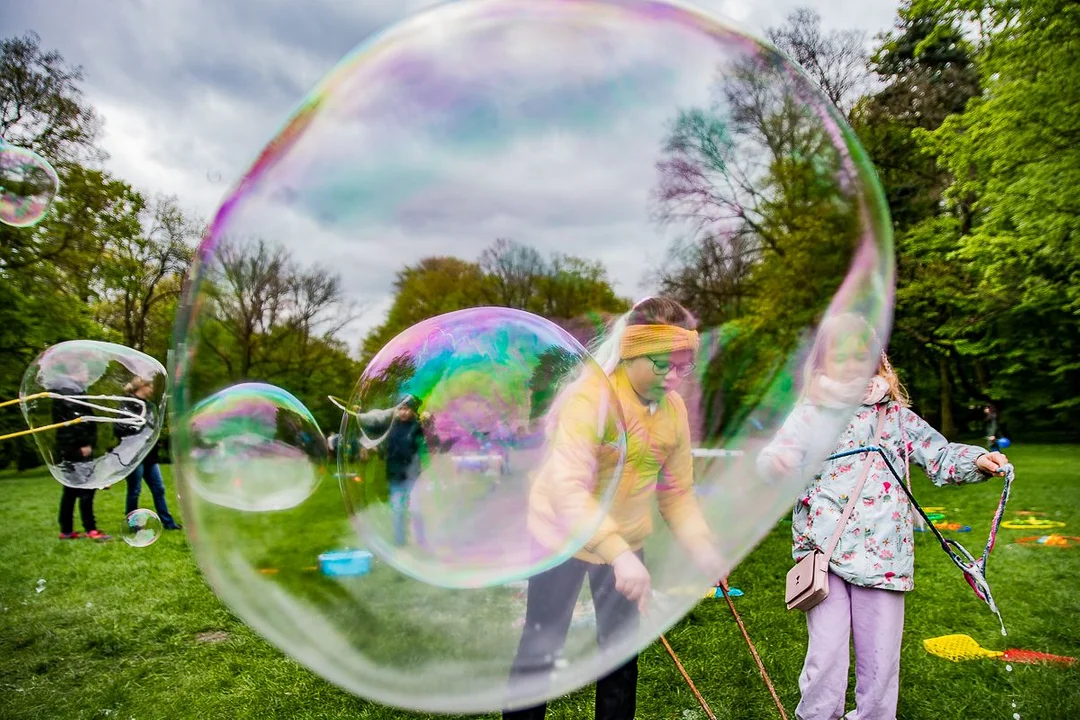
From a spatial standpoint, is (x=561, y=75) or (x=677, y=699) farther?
(x=677, y=699)

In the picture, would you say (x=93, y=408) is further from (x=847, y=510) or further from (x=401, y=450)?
(x=847, y=510)

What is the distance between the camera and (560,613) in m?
1.98

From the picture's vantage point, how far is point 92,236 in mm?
19062

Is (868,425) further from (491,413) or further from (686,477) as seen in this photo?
(491,413)

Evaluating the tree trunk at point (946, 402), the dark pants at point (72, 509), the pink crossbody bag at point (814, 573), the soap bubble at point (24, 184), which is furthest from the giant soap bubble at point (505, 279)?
the tree trunk at point (946, 402)

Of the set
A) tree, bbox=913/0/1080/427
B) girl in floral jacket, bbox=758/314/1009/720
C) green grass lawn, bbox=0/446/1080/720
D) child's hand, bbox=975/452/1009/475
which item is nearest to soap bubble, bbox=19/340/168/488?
green grass lawn, bbox=0/446/1080/720

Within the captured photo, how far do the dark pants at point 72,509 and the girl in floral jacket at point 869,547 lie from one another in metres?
7.51

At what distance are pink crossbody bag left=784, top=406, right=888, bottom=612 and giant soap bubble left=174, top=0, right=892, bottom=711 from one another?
2.44 ft

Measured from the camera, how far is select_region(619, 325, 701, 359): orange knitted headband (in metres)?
1.86

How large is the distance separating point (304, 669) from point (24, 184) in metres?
3.99

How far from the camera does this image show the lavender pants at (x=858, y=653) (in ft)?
9.01

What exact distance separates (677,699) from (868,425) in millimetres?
1578

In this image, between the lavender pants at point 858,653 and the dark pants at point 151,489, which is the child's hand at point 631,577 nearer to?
the lavender pants at point 858,653

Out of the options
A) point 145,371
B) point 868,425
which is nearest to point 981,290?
point 868,425
